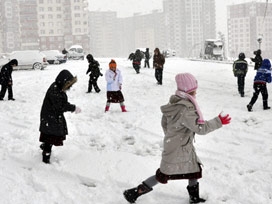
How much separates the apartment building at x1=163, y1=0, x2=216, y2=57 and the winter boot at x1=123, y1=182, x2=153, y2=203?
191400mm

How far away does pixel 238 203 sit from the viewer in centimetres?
470

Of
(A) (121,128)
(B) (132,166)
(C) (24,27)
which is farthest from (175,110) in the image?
(C) (24,27)

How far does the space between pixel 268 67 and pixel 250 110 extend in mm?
1371

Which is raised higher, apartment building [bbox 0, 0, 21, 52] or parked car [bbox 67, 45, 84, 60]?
apartment building [bbox 0, 0, 21, 52]

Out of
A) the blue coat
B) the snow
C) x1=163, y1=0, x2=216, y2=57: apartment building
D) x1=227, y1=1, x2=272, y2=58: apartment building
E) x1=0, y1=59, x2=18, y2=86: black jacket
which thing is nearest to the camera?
the snow

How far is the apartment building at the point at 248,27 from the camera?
6781 inches

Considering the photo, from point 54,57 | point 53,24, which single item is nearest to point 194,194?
point 54,57

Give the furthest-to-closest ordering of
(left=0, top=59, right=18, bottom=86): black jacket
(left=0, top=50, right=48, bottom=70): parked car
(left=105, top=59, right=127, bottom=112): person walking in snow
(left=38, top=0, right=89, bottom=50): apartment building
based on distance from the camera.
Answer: (left=38, top=0, right=89, bottom=50): apartment building, (left=0, top=50, right=48, bottom=70): parked car, (left=0, top=59, right=18, bottom=86): black jacket, (left=105, top=59, right=127, bottom=112): person walking in snow

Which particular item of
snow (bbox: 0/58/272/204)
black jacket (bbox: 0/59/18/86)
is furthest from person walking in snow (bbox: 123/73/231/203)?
black jacket (bbox: 0/59/18/86)

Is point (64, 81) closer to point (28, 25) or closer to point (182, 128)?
point (182, 128)

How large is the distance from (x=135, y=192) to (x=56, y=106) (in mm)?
2115

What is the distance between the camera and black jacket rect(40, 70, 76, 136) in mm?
5977

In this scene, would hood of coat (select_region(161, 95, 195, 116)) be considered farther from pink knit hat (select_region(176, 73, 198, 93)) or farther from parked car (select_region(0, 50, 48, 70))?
parked car (select_region(0, 50, 48, 70))

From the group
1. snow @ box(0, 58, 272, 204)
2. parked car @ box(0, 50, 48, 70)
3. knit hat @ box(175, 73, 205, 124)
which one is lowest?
snow @ box(0, 58, 272, 204)
